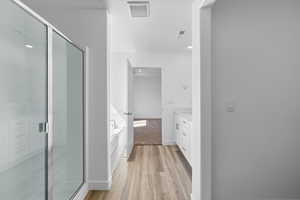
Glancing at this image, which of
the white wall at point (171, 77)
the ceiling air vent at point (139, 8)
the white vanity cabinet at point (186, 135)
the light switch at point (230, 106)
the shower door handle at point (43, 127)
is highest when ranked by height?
the ceiling air vent at point (139, 8)

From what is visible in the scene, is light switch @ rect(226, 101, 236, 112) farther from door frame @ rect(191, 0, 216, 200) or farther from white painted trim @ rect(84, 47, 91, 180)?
white painted trim @ rect(84, 47, 91, 180)

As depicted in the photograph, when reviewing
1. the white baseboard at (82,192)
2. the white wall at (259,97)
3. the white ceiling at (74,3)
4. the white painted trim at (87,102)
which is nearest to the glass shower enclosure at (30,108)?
the white baseboard at (82,192)

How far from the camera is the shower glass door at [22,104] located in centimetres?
155

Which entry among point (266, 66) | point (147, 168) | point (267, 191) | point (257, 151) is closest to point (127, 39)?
point (147, 168)

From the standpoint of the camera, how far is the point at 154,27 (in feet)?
12.2

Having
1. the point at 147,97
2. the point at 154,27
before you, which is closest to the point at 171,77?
the point at 154,27

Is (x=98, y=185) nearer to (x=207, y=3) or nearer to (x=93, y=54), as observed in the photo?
(x=93, y=54)

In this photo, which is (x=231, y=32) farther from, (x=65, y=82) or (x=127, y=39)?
(x=127, y=39)

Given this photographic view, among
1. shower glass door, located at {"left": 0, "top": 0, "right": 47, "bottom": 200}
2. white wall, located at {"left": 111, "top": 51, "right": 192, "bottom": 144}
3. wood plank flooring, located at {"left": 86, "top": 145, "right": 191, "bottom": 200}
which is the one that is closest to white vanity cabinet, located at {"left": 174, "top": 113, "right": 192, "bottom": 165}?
wood plank flooring, located at {"left": 86, "top": 145, "right": 191, "bottom": 200}

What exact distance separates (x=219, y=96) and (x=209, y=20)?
2.73ft

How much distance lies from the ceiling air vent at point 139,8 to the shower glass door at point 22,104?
133cm

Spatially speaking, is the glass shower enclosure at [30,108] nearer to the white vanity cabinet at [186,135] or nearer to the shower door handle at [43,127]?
the shower door handle at [43,127]

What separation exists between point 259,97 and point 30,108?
2.31 m

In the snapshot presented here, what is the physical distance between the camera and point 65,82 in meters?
2.46
